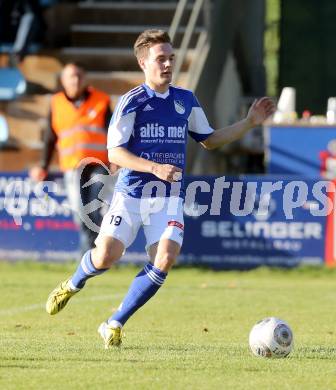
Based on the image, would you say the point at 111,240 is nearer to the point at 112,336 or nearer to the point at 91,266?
the point at 91,266

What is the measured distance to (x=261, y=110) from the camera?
841 centimetres

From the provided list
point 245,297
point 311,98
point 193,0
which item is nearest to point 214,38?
point 193,0

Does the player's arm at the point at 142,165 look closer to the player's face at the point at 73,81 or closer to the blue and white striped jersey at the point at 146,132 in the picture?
the blue and white striped jersey at the point at 146,132

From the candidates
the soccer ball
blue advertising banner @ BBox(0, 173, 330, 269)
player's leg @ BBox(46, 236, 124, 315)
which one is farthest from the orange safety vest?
the soccer ball

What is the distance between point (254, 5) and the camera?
966 inches

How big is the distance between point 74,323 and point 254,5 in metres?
15.5

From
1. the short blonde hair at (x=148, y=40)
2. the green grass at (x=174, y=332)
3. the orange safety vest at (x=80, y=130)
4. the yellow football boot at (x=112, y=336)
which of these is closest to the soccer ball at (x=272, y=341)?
the green grass at (x=174, y=332)

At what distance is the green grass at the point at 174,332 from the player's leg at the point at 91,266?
29 centimetres

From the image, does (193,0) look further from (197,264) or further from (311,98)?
(197,264)

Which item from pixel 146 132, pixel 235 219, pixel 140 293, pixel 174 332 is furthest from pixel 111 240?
pixel 235 219

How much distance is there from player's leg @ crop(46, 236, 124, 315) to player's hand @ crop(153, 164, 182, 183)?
69cm

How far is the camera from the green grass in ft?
21.4

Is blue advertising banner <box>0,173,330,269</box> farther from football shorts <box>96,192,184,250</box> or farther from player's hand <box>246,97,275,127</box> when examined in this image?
football shorts <box>96,192,184,250</box>

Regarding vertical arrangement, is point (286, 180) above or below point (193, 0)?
below
